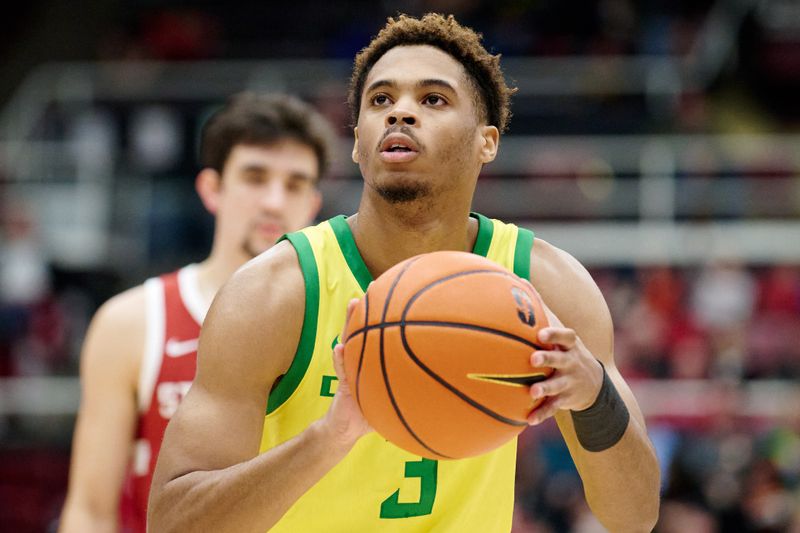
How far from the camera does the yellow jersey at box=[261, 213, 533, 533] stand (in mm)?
3654

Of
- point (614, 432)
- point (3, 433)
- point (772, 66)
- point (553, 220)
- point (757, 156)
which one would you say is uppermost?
point (772, 66)

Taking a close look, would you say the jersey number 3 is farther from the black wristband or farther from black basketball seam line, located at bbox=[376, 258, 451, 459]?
black basketball seam line, located at bbox=[376, 258, 451, 459]

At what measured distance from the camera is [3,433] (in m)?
11.4

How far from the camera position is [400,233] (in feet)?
12.6

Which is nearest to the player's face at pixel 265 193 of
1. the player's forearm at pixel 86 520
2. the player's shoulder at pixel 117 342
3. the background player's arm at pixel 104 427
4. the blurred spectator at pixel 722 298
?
the player's shoulder at pixel 117 342

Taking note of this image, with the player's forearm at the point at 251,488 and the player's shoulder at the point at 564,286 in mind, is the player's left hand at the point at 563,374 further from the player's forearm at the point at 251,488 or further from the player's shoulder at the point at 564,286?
the player's shoulder at the point at 564,286

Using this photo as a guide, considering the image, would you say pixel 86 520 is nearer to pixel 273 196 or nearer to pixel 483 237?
pixel 273 196

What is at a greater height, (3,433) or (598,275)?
(598,275)

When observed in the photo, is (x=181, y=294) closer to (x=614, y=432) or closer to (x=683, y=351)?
(x=614, y=432)

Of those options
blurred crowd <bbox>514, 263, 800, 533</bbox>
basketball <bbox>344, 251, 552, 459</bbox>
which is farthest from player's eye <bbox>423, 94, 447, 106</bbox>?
blurred crowd <bbox>514, 263, 800, 533</bbox>

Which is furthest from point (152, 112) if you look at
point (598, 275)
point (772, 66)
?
point (772, 66)

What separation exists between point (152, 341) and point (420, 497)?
1905 millimetres

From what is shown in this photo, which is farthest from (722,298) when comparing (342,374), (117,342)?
(342,374)

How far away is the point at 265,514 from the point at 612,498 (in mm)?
1071
